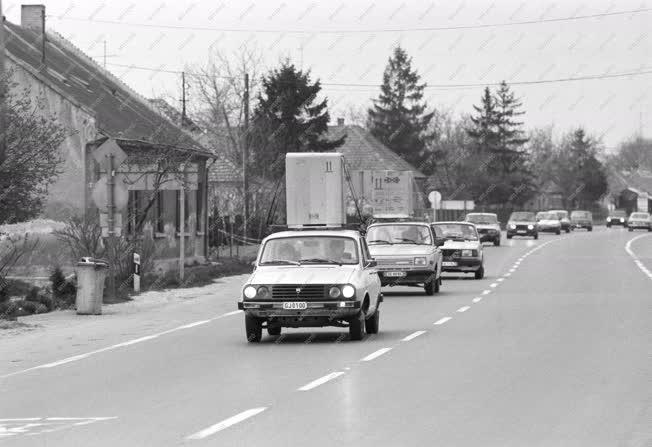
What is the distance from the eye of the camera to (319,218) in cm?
3466

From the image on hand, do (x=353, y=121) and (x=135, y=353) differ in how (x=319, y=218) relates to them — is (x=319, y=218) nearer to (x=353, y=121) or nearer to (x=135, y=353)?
(x=135, y=353)

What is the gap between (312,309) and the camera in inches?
663

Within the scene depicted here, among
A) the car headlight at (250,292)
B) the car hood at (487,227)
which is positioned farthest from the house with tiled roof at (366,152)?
the car headlight at (250,292)

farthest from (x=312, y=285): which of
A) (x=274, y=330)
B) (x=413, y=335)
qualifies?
(x=413, y=335)

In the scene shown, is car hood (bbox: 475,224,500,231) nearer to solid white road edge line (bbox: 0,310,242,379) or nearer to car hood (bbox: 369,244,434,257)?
car hood (bbox: 369,244,434,257)

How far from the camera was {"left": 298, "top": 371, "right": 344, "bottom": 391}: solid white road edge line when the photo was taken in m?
12.2

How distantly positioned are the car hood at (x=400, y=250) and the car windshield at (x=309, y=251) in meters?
9.58

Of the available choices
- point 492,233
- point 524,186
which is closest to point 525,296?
point 492,233

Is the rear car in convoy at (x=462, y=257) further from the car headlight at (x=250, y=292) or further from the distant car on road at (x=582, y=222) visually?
the distant car on road at (x=582, y=222)

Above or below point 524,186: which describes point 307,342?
below

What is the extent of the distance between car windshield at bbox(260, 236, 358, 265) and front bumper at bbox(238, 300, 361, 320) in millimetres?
1062

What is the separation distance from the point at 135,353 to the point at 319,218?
1842 centimetres

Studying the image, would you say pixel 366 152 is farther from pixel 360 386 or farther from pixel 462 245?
pixel 360 386

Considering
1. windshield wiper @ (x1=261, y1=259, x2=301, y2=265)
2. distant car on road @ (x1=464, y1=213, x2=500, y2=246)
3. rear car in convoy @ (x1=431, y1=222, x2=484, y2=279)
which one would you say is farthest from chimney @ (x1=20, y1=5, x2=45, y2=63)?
windshield wiper @ (x1=261, y1=259, x2=301, y2=265)
